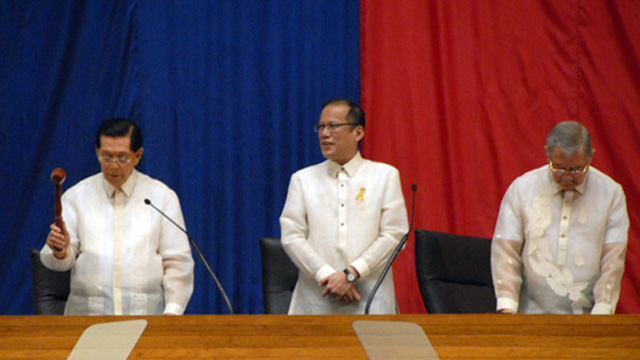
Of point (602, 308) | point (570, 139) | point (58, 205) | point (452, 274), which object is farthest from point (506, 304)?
point (58, 205)

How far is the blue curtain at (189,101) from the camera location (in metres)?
4.55

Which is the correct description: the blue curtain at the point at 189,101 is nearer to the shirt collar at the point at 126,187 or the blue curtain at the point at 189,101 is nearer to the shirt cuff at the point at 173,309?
the shirt collar at the point at 126,187

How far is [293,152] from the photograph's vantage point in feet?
15.2

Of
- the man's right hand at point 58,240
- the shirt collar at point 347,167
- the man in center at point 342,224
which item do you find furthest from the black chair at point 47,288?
the shirt collar at point 347,167

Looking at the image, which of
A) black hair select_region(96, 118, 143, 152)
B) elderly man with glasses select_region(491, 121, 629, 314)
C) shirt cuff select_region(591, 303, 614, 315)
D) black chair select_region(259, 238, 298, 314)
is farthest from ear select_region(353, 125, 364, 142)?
shirt cuff select_region(591, 303, 614, 315)

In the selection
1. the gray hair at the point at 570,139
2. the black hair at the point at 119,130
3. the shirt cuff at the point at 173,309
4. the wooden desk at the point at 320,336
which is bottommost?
the shirt cuff at the point at 173,309

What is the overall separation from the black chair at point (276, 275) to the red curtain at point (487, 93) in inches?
39.7

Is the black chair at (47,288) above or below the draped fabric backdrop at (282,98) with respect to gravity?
below

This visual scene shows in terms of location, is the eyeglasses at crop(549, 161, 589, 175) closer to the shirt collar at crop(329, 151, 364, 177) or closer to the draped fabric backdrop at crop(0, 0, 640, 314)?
the shirt collar at crop(329, 151, 364, 177)

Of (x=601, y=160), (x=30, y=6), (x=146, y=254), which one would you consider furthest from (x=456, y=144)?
(x=30, y=6)

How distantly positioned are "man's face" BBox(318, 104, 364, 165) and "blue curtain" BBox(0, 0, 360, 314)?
926 millimetres

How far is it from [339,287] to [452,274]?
0.56 m

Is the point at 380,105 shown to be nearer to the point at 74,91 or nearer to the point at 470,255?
the point at 470,255

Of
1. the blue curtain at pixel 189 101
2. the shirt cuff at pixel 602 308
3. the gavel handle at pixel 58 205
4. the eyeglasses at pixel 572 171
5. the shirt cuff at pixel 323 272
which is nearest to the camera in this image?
the gavel handle at pixel 58 205
